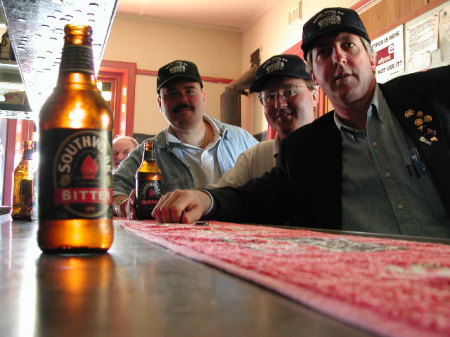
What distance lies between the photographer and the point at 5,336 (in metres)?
0.18

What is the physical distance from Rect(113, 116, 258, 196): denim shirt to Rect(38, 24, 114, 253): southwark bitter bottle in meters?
1.74

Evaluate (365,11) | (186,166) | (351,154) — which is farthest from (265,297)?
(365,11)

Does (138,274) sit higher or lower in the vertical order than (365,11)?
lower

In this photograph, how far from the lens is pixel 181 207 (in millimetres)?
1101

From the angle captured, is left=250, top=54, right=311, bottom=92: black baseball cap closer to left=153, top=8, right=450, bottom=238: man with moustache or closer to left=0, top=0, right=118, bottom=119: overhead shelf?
left=153, top=8, right=450, bottom=238: man with moustache

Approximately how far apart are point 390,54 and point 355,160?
154cm

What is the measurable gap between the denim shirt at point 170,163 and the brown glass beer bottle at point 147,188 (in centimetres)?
78

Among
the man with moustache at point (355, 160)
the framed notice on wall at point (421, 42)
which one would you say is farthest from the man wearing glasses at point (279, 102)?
the framed notice on wall at point (421, 42)

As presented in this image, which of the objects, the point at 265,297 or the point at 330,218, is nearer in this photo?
the point at 265,297

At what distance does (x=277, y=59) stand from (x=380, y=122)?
673 millimetres

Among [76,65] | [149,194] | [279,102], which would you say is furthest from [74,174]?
[279,102]

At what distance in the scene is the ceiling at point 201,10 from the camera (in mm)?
4391

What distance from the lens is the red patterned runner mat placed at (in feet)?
0.60

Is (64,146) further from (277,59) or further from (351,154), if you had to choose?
(277,59)
